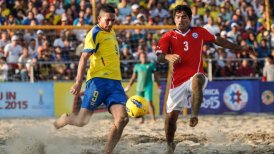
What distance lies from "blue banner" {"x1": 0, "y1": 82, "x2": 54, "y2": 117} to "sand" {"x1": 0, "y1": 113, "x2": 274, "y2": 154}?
5.86ft

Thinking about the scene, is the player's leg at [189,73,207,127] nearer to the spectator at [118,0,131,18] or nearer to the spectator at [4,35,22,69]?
the spectator at [4,35,22,69]

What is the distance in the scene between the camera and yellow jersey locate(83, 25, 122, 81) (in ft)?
27.1

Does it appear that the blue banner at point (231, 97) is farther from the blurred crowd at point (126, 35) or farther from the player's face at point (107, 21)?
the player's face at point (107, 21)

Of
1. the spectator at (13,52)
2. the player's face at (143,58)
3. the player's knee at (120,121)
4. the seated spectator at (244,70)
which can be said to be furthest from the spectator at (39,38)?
the player's knee at (120,121)

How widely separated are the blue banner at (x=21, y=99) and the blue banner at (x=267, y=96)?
525cm

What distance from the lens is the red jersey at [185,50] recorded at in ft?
28.9

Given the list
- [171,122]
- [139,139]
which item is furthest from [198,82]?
[139,139]

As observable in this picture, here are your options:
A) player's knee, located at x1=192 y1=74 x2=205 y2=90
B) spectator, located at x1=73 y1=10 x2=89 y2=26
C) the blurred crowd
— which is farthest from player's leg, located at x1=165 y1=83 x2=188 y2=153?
spectator, located at x1=73 y1=10 x2=89 y2=26

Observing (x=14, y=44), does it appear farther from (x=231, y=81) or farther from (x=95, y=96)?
(x=95, y=96)

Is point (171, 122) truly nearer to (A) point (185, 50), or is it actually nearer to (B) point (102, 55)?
(A) point (185, 50)

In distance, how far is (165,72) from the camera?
17.8 m

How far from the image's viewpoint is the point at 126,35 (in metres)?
17.4

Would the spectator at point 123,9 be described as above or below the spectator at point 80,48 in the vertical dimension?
above

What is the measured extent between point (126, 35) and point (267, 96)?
3891 mm
